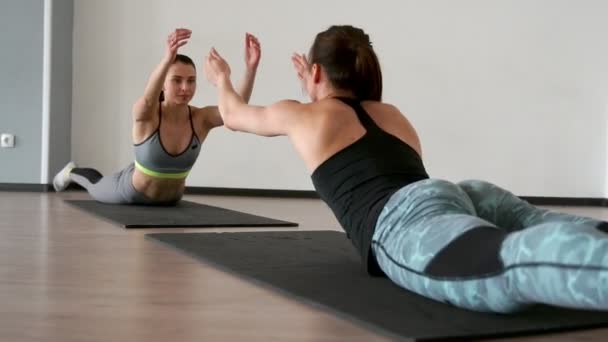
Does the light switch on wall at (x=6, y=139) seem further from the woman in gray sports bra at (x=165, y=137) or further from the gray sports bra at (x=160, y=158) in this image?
the gray sports bra at (x=160, y=158)

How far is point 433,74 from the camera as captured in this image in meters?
5.07

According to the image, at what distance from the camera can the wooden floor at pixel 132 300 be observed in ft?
4.17

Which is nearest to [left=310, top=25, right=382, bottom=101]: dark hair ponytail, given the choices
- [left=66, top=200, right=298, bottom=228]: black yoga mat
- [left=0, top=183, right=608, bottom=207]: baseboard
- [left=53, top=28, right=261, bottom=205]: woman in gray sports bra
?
[left=66, top=200, right=298, bottom=228]: black yoga mat

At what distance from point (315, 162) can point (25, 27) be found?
12.5ft

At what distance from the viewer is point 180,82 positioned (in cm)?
346

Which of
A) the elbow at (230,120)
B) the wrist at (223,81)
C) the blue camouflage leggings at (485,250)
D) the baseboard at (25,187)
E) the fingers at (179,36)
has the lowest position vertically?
the baseboard at (25,187)

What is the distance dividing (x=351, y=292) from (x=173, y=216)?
1792mm

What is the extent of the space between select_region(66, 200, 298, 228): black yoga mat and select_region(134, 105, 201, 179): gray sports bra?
0.19 metres

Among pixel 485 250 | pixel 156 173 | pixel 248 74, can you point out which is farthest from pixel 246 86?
pixel 485 250

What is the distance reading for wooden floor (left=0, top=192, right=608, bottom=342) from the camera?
1.27 meters

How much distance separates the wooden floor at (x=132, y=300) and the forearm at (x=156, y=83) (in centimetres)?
84

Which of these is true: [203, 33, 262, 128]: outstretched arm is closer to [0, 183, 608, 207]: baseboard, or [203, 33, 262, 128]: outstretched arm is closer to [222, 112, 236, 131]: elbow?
[222, 112, 236, 131]: elbow

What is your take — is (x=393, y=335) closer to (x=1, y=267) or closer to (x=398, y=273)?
(x=398, y=273)

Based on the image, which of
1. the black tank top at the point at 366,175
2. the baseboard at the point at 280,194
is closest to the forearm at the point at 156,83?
the black tank top at the point at 366,175
